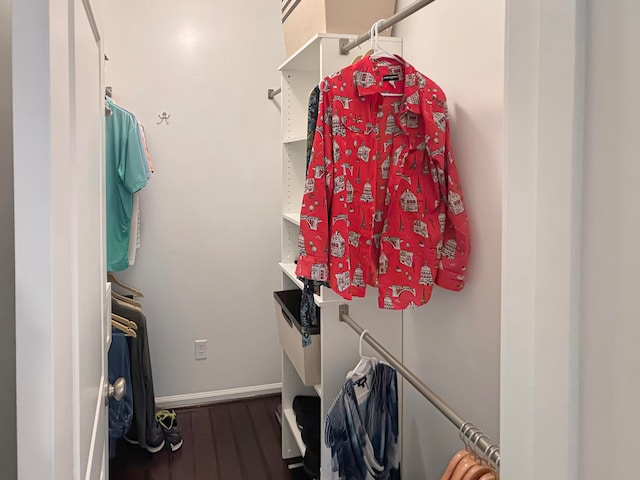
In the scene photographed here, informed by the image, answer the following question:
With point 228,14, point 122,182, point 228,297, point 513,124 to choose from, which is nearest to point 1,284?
point 513,124

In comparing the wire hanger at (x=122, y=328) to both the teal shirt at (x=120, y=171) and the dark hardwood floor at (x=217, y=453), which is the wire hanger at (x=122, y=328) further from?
the dark hardwood floor at (x=217, y=453)

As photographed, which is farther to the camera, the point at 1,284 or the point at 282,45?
the point at 282,45

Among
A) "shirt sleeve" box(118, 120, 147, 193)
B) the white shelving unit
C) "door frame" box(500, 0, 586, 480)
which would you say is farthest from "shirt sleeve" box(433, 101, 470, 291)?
"shirt sleeve" box(118, 120, 147, 193)

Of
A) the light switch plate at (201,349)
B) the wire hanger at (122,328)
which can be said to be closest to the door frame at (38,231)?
the wire hanger at (122,328)

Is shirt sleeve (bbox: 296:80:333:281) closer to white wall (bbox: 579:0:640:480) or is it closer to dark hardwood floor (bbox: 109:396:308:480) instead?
white wall (bbox: 579:0:640:480)

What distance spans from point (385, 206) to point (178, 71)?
1844 mm

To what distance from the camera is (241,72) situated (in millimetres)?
2977

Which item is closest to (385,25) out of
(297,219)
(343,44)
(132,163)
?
(343,44)

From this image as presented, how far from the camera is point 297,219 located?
85.9 inches

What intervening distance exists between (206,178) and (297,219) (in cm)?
103

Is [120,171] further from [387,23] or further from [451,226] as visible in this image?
[451,226]

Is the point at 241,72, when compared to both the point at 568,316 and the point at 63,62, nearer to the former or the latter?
the point at 63,62

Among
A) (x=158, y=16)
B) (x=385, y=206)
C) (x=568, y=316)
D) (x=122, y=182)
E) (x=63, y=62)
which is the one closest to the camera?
(x=568, y=316)

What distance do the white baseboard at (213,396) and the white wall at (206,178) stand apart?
0.04 metres
